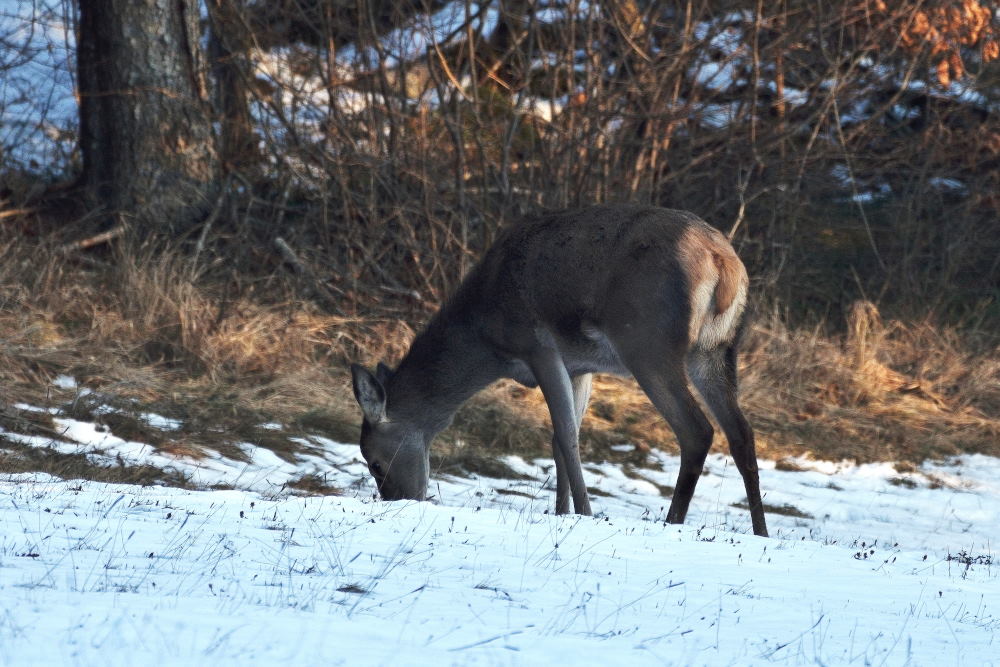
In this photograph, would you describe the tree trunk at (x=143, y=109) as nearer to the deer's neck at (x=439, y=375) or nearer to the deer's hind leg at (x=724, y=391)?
the deer's neck at (x=439, y=375)

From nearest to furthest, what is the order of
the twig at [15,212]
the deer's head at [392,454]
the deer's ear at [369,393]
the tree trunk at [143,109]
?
the deer's ear at [369,393] → the deer's head at [392,454] → the twig at [15,212] → the tree trunk at [143,109]

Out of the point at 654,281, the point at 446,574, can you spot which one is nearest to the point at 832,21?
the point at 654,281

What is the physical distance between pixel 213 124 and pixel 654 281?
823 centimetres

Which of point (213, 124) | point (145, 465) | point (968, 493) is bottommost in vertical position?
point (968, 493)

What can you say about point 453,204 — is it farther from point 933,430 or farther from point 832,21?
point 933,430

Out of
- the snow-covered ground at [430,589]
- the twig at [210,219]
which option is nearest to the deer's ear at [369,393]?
the snow-covered ground at [430,589]

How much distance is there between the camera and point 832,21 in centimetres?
1178

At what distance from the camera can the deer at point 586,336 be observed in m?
6.99

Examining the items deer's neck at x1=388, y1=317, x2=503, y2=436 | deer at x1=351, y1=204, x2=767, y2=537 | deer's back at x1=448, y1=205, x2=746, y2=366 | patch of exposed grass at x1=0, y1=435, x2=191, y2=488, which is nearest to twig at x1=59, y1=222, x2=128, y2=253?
patch of exposed grass at x1=0, y1=435, x2=191, y2=488

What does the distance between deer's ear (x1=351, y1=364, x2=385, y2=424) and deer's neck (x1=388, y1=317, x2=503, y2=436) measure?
145 mm

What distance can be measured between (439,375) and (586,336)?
140 cm

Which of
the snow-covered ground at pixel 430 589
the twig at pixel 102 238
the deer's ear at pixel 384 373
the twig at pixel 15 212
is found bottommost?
the snow-covered ground at pixel 430 589

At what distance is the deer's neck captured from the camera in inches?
324

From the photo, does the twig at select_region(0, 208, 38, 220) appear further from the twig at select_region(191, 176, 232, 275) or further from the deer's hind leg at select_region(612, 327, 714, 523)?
the deer's hind leg at select_region(612, 327, 714, 523)
